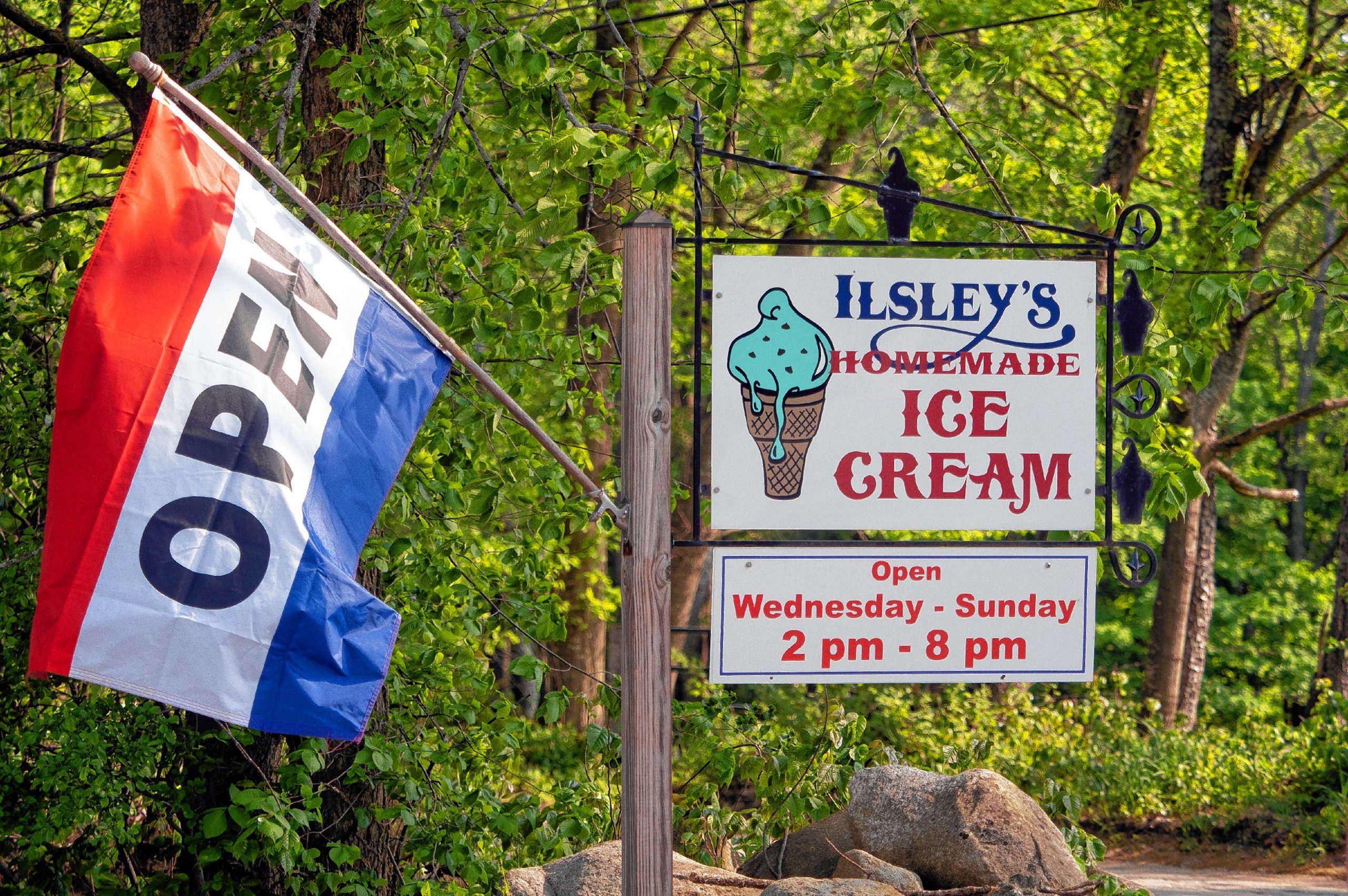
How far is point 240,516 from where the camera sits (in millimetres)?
2898

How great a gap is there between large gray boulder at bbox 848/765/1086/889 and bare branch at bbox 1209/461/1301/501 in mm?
9563

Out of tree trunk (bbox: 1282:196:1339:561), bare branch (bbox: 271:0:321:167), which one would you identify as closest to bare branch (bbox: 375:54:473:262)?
bare branch (bbox: 271:0:321:167)

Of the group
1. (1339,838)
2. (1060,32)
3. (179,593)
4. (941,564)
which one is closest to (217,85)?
(179,593)

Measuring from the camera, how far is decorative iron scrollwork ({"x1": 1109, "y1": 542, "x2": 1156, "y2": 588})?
12.2 ft

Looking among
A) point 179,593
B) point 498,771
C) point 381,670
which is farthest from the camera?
point 498,771

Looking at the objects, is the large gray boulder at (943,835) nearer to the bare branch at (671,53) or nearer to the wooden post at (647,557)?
the wooden post at (647,557)

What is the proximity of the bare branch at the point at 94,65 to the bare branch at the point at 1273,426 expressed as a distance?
11.4 metres

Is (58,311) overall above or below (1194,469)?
above

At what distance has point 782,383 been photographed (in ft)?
11.5

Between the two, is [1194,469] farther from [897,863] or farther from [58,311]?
[58,311]

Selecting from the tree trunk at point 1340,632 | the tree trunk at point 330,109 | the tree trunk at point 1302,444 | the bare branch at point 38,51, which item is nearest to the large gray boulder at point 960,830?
the tree trunk at point 330,109

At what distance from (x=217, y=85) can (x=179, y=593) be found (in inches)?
149

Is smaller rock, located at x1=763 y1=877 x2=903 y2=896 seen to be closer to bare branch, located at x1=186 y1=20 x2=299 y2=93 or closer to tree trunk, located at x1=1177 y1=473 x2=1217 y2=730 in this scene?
bare branch, located at x1=186 y1=20 x2=299 y2=93

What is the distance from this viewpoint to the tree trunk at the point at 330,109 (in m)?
5.63
